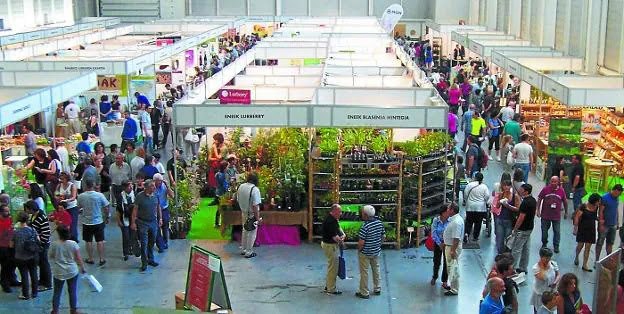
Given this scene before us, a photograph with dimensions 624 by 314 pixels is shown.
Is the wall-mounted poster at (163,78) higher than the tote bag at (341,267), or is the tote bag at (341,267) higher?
the wall-mounted poster at (163,78)

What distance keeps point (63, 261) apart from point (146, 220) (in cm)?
191

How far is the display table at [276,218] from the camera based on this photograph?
1147 cm

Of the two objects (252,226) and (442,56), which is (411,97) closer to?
(252,226)

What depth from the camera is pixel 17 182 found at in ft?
40.1

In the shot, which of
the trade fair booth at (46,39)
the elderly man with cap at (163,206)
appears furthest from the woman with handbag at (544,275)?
the trade fair booth at (46,39)

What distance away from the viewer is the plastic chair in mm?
14352

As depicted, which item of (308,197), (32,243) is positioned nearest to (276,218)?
(308,197)

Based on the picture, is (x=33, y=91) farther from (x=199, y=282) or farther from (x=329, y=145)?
(x=199, y=282)

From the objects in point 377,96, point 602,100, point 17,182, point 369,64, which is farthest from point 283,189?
point 369,64

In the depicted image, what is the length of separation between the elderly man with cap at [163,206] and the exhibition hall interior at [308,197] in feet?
0.10

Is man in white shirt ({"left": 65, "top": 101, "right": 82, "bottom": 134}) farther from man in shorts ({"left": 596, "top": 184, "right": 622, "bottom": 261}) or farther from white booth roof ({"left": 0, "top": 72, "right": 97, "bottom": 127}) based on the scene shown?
man in shorts ({"left": 596, "top": 184, "right": 622, "bottom": 261})

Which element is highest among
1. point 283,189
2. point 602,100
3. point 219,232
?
point 602,100

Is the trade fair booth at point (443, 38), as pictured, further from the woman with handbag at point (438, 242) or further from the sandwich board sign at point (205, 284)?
the sandwich board sign at point (205, 284)

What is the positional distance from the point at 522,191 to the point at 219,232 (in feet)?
14.8
